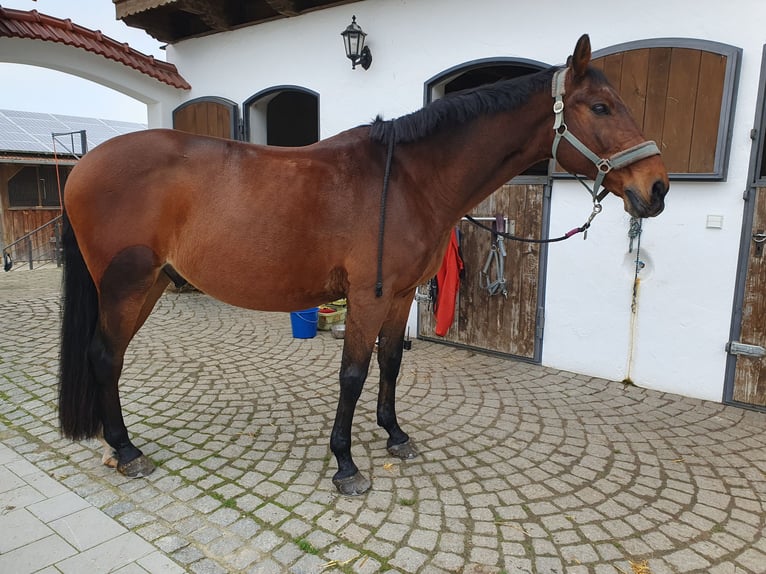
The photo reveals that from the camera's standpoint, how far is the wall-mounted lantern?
4.96 m

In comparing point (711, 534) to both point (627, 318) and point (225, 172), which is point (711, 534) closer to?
point (627, 318)

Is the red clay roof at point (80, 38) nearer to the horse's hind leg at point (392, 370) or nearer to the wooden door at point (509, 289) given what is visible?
the wooden door at point (509, 289)

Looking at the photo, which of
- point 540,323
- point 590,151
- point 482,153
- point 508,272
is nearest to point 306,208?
point 482,153

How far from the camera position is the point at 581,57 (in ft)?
7.04

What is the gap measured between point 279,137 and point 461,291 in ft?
17.2

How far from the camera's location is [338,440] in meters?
2.59

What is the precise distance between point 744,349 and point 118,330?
14.4ft

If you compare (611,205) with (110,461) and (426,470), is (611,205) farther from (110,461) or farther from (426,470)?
(110,461)

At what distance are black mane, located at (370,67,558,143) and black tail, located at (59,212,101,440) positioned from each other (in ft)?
5.99

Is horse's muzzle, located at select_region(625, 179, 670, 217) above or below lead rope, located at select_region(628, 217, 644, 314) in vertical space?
above

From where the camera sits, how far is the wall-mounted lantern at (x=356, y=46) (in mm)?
4957

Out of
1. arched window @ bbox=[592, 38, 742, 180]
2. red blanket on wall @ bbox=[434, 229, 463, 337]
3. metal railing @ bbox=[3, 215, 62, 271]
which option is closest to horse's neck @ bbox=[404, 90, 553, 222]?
arched window @ bbox=[592, 38, 742, 180]

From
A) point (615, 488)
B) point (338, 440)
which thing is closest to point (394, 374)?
point (338, 440)

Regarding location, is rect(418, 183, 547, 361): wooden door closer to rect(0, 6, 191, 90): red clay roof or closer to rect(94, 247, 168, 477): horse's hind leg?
rect(94, 247, 168, 477): horse's hind leg
